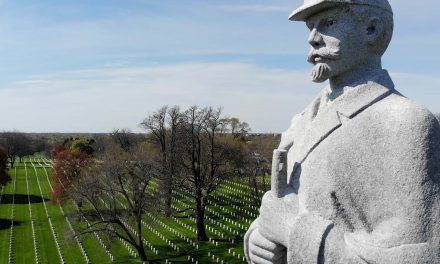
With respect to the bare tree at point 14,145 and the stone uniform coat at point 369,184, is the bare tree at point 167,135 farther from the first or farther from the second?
the bare tree at point 14,145

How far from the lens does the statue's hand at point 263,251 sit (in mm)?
4652

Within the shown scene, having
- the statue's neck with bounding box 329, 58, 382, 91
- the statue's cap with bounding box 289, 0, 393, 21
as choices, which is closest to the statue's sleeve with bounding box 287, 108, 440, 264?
the statue's neck with bounding box 329, 58, 382, 91

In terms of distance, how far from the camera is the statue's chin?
4.70 metres

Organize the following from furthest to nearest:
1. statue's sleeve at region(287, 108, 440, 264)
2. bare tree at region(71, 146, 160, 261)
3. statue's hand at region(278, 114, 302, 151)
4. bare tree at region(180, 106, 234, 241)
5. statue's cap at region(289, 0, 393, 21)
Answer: bare tree at region(180, 106, 234, 241) < bare tree at region(71, 146, 160, 261) < statue's hand at region(278, 114, 302, 151) < statue's cap at region(289, 0, 393, 21) < statue's sleeve at region(287, 108, 440, 264)

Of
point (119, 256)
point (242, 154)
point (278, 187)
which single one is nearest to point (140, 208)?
point (119, 256)

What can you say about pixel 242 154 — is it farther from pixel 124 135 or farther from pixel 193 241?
pixel 124 135

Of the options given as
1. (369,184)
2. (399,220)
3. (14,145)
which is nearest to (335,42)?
(369,184)

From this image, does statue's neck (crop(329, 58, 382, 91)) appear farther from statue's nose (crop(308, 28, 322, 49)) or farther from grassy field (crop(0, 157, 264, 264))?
grassy field (crop(0, 157, 264, 264))

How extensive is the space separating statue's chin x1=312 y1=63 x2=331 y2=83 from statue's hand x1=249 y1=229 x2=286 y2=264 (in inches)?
60.3

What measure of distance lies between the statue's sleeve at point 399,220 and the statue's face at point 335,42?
759mm

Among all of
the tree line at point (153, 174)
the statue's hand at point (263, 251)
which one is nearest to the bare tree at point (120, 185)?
the tree line at point (153, 174)

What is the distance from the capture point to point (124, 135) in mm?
89562

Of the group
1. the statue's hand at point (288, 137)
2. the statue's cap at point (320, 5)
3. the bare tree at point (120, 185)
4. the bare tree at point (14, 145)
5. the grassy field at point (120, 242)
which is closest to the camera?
the statue's cap at point (320, 5)

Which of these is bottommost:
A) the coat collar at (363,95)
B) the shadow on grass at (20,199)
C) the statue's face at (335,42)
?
the shadow on grass at (20,199)
